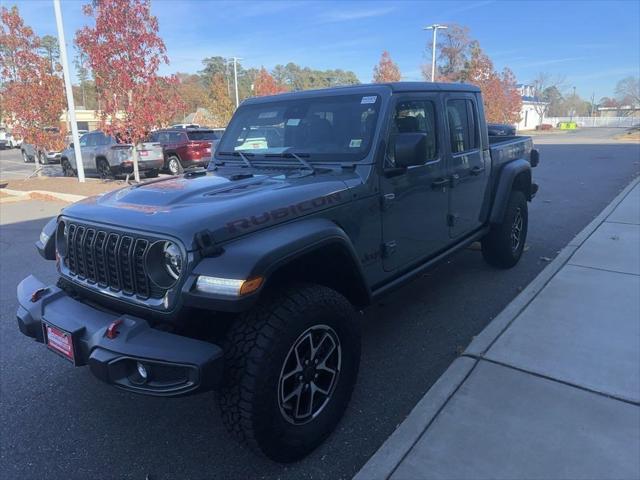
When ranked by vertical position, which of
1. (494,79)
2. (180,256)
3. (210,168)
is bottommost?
(180,256)

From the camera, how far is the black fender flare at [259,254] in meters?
2.13

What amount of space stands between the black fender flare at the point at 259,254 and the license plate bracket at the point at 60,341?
29.5 inches

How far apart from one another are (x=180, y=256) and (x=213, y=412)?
1.28 metres

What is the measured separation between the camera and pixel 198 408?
3035 millimetres

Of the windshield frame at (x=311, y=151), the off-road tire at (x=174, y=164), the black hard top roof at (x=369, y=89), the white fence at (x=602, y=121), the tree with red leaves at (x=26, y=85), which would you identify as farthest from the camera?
the white fence at (x=602, y=121)

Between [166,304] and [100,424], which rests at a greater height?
[166,304]

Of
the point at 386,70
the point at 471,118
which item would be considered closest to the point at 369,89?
the point at 471,118

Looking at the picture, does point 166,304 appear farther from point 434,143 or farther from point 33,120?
point 33,120

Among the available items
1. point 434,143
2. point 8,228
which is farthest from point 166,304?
point 8,228

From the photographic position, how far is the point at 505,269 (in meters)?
→ 5.43

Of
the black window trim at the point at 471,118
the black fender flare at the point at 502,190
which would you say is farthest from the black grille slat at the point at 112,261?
the black fender flare at the point at 502,190

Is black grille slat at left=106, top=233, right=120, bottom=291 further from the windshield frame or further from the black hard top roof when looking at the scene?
the black hard top roof

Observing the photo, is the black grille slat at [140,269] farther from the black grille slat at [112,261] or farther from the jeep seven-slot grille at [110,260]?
the black grille slat at [112,261]

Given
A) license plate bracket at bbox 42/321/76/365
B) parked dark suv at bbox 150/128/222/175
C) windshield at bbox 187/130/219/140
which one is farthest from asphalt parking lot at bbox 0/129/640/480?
windshield at bbox 187/130/219/140
